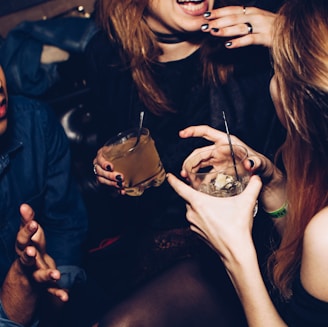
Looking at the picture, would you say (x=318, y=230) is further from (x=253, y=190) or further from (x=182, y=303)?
(x=182, y=303)

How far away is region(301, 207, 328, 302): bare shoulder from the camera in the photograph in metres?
1.17

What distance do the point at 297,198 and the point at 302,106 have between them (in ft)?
1.29

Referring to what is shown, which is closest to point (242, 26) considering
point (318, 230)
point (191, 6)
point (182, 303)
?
point (191, 6)

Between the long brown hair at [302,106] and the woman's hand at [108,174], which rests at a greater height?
the long brown hair at [302,106]

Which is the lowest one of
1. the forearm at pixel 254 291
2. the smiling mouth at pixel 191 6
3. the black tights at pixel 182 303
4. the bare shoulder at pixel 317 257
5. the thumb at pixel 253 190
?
the black tights at pixel 182 303

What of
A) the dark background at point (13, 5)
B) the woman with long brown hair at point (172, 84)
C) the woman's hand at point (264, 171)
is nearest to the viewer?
the woman's hand at point (264, 171)

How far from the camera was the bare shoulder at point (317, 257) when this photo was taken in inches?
46.0

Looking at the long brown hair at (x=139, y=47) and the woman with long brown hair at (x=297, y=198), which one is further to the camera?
the long brown hair at (x=139, y=47)

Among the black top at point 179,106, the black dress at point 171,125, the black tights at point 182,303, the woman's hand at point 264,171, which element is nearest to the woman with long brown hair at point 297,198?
the woman's hand at point 264,171

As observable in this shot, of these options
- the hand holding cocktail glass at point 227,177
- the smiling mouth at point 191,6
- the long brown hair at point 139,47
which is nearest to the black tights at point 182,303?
the hand holding cocktail glass at point 227,177

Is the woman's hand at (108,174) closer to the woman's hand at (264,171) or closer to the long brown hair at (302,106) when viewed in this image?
the woman's hand at (264,171)

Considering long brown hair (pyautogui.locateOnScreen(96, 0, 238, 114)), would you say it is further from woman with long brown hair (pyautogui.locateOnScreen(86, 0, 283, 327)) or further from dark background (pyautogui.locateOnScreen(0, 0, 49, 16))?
dark background (pyautogui.locateOnScreen(0, 0, 49, 16))

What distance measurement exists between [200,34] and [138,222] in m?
1.27

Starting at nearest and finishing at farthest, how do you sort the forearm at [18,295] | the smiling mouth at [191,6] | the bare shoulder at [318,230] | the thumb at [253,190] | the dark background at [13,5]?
the bare shoulder at [318,230] < the thumb at [253,190] < the forearm at [18,295] < the smiling mouth at [191,6] < the dark background at [13,5]
